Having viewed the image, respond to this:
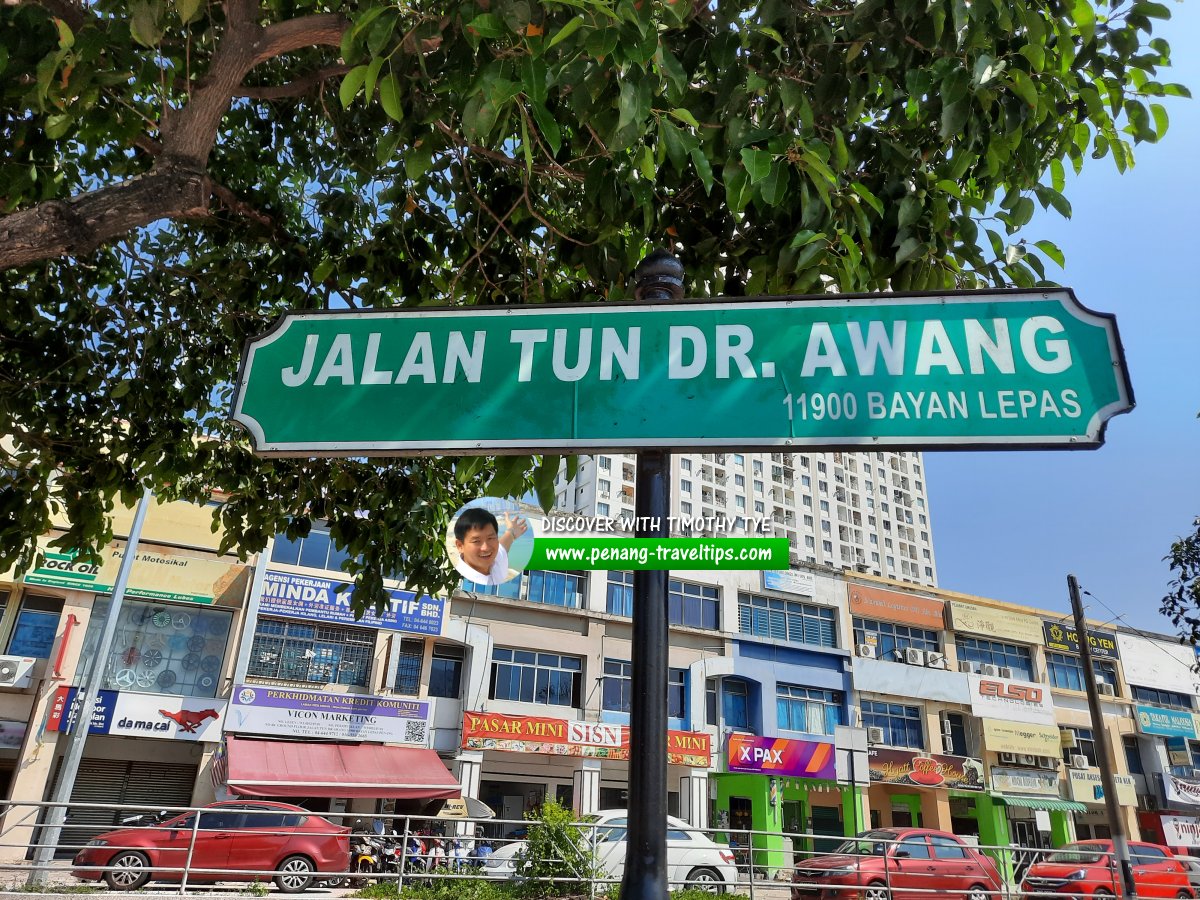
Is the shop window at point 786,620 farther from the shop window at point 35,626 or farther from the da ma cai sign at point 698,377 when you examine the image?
the da ma cai sign at point 698,377

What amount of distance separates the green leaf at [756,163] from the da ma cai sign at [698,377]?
541mm

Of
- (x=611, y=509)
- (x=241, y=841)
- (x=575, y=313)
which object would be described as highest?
(x=611, y=509)

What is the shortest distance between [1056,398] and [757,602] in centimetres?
2945

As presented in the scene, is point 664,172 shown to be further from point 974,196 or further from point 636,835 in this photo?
point 636,835

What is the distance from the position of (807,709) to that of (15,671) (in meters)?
23.5

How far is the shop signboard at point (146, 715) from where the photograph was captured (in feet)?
61.0

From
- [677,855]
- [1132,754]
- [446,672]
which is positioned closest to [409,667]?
[446,672]

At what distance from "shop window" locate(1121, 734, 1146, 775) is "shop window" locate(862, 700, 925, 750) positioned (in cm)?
1177

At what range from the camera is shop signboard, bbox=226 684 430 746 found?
20.2 meters

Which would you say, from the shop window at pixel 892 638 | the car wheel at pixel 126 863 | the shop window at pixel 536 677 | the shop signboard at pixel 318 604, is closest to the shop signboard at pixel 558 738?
the shop window at pixel 536 677

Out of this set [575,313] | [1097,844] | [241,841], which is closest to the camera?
[575,313]

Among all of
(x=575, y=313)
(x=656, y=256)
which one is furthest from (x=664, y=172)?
(x=575, y=313)

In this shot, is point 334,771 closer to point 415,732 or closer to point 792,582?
point 415,732

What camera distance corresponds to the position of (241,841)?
12.2m
